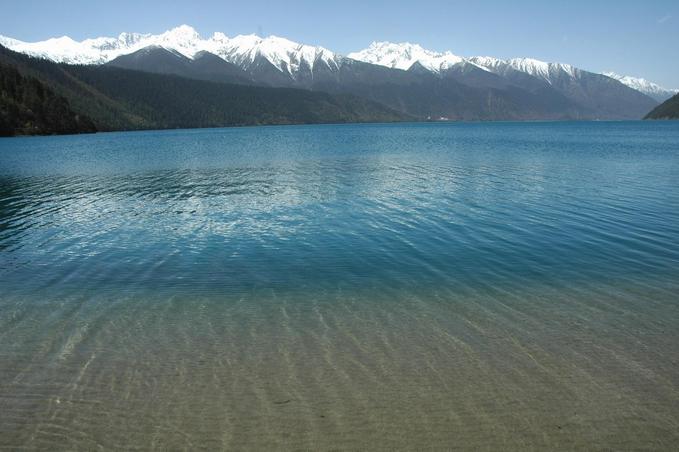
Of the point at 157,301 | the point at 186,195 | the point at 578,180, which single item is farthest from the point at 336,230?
the point at 578,180

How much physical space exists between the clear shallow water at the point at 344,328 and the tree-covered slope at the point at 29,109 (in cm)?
16539

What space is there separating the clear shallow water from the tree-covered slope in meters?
165

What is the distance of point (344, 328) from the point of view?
42.5ft

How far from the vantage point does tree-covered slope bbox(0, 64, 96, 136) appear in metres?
162

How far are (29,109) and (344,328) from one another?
665ft

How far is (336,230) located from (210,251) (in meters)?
6.77

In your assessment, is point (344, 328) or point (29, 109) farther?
point (29, 109)

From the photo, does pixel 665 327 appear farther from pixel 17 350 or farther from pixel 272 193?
pixel 272 193

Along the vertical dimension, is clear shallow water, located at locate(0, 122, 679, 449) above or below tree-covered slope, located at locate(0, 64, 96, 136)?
below

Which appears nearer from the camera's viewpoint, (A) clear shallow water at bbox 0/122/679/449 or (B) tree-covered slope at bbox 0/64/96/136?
(A) clear shallow water at bbox 0/122/679/449

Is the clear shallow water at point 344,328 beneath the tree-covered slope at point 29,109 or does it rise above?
beneath

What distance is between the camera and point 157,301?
15.4 metres

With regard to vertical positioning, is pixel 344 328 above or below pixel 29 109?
below

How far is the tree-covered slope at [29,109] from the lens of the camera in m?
162
